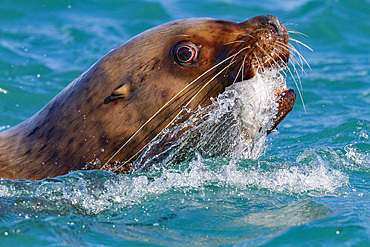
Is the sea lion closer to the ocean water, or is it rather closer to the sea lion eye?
the sea lion eye

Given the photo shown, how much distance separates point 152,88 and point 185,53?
0.36m

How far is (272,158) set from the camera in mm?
5785

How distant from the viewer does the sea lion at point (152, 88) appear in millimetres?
4242

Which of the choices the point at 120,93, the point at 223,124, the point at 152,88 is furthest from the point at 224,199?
the point at 120,93

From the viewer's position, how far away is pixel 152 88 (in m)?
4.25

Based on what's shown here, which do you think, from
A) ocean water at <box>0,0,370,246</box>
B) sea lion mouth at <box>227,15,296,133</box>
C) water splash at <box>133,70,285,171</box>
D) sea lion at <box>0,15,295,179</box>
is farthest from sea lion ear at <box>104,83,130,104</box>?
sea lion mouth at <box>227,15,296,133</box>

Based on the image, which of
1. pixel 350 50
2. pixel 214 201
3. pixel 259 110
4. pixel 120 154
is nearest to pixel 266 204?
pixel 214 201

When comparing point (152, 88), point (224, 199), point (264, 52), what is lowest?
point (224, 199)

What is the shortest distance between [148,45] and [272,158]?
2.08 metres

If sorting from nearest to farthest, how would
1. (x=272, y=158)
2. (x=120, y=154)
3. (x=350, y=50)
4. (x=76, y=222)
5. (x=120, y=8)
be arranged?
(x=76, y=222), (x=120, y=154), (x=272, y=158), (x=350, y=50), (x=120, y=8)

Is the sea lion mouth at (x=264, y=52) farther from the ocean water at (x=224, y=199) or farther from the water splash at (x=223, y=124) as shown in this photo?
the ocean water at (x=224, y=199)

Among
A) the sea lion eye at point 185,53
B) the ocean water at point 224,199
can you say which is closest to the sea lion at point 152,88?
the sea lion eye at point 185,53

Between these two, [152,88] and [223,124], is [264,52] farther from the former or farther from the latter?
[152,88]

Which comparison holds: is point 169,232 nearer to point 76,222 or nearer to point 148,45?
point 76,222
